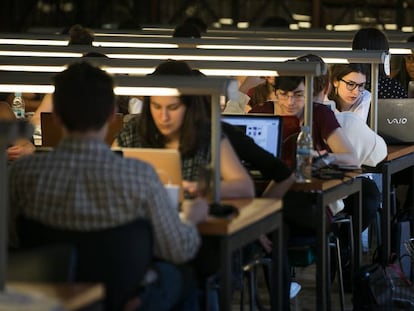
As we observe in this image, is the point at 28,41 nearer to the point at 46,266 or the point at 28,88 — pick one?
the point at 28,88

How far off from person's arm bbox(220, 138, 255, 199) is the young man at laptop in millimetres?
915

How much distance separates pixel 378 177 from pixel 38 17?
14.0m

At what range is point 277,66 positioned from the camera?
6504 millimetres

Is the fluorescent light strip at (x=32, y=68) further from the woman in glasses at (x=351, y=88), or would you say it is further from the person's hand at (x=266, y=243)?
the woman in glasses at (x=351, y=88)

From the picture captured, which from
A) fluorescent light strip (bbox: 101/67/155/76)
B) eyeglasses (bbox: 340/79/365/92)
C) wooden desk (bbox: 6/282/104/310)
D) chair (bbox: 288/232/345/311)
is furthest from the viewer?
eyeglasses (bbox: 340/79/365/92)

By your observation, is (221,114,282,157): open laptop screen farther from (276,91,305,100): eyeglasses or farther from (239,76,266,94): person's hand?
(239,76,266,94): person's hand

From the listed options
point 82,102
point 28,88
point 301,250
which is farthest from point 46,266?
point 301,250

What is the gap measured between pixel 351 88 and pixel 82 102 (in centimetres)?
382

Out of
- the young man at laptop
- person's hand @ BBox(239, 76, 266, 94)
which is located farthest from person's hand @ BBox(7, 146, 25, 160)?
person's hand @ BBox(239, 76, 266, 94)

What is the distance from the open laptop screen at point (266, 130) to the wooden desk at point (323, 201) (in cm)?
27

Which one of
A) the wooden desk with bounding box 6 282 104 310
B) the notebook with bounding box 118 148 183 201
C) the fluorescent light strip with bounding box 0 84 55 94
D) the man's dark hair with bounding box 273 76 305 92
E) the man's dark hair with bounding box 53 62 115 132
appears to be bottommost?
the wooden desk with bounding box 6 282 104 310

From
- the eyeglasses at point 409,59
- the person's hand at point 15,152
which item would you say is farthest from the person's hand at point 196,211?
the eyeglasses at point 409,59

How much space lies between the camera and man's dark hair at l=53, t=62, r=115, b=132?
457cm

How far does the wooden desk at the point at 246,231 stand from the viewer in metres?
4.98
